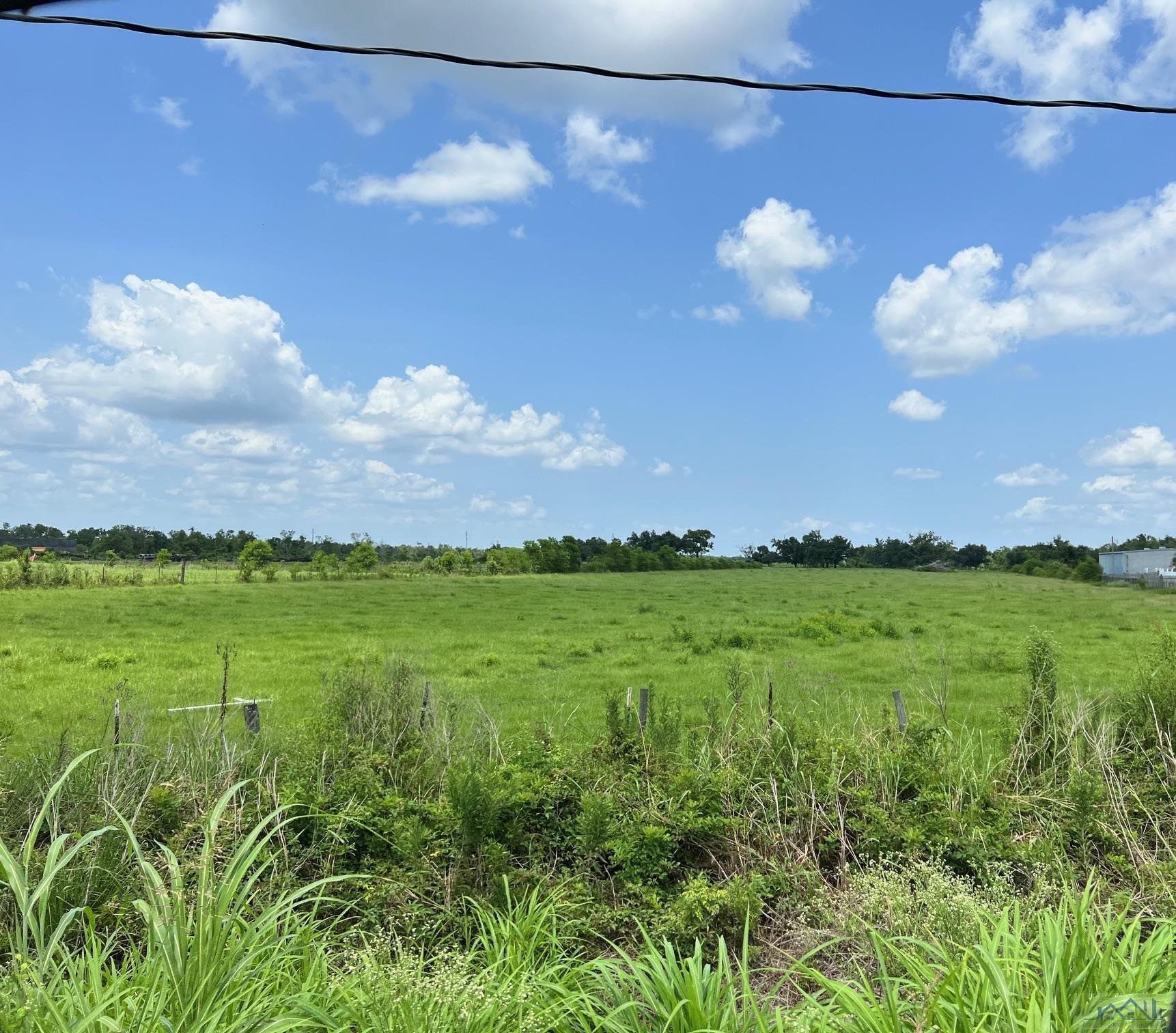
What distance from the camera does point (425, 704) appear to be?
712cm

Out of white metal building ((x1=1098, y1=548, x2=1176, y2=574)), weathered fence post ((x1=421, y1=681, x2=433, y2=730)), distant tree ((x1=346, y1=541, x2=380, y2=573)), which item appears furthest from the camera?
white metal building ((x1=1098, y1=548, x2=1176, y2=574))

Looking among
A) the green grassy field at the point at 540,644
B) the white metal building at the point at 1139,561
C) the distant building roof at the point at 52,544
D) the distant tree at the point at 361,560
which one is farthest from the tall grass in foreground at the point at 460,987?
the white metal building at the point at 1139,561

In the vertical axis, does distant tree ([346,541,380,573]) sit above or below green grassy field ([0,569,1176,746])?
above

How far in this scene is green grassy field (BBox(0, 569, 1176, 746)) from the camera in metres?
13.2

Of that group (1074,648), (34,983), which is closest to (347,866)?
(34,983)

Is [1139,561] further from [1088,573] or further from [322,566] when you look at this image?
[322,566]

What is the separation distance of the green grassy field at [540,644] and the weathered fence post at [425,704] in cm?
48

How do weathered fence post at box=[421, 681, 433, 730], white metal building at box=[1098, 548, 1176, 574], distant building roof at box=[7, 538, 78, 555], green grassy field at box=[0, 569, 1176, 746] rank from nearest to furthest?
weathered fence post at box=[421, 681, 433, 730]
green grassy field at box=[0, 569, 1176, 746]
distant building roof at box=[7, 538, 78, 555]
white metal building at box=[1098, 548, 1176, 574]

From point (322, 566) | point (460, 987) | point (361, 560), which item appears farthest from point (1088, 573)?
point (460, 987)

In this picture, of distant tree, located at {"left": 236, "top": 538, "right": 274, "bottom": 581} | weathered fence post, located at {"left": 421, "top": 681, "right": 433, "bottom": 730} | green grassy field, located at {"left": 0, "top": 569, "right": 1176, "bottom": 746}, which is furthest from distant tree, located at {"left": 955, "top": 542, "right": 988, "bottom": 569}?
weathered fence post, located at {"left": 421, "top": 681, "right": 433, "bottom": 730}

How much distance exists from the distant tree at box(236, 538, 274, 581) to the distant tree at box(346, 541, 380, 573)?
14.4ft

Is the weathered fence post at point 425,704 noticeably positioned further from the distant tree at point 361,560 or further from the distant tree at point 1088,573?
the distant tree at point 1088,573

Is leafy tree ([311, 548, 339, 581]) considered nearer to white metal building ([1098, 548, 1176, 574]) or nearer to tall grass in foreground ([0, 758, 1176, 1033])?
tall grass in foreground ([0, 758, 1176, 1033])

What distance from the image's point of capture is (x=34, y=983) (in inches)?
123
